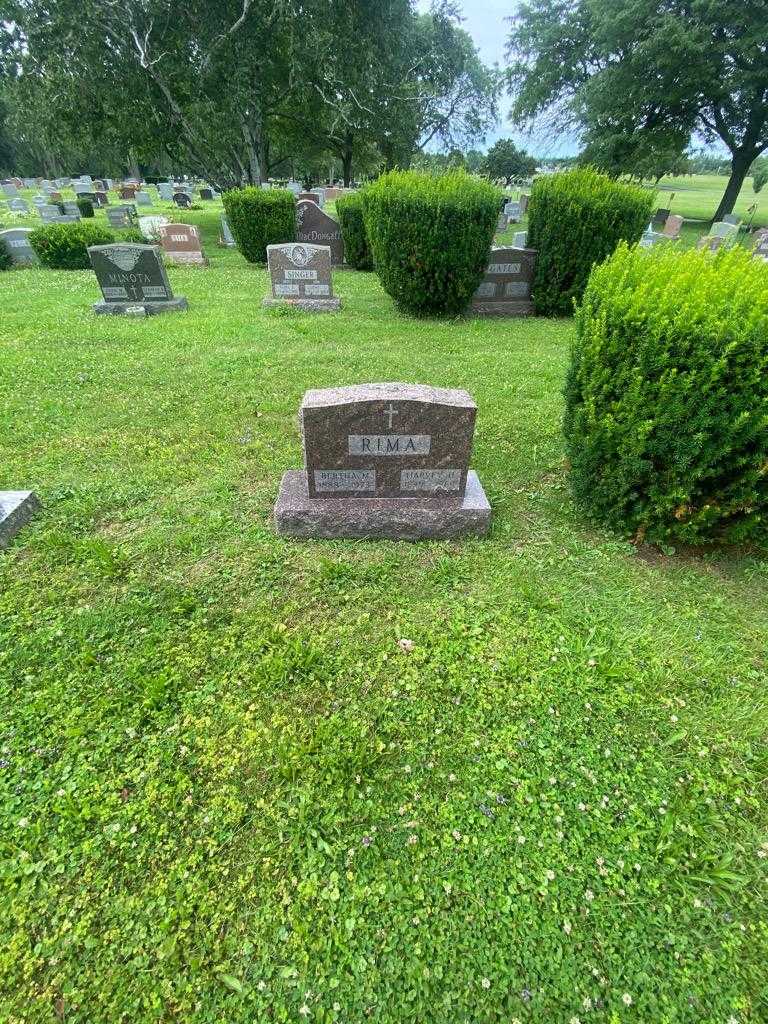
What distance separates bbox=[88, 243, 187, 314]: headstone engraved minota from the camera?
8.66 m

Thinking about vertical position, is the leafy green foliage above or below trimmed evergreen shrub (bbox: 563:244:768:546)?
above

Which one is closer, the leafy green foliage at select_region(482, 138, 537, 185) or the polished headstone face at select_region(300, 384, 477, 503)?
the polished headstone face at select_region(300, 384, 477, 503)

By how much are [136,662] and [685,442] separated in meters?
3.58

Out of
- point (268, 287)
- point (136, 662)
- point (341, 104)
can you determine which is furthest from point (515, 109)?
point (136, 662)

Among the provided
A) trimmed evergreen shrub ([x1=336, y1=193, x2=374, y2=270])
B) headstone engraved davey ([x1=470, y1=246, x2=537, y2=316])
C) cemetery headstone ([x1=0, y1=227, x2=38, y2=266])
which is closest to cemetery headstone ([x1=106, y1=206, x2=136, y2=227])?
cemetery headstone ([x1=0, y1=227, x2=38, y2=266])

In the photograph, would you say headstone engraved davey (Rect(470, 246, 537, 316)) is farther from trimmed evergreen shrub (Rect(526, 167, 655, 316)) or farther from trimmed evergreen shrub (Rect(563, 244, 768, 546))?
trimmed evergreen shrub (Rect(563, 244, 768, 546))

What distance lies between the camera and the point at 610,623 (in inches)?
120

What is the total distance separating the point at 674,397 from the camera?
9.96 ft

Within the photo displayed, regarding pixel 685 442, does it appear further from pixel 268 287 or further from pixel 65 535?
pixel 268 287

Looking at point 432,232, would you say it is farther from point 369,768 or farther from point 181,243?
point 181,243

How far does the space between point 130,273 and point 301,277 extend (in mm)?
3127

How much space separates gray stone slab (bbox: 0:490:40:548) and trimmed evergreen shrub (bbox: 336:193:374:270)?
11.1 m

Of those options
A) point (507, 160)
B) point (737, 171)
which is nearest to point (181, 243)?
point (737, 171)

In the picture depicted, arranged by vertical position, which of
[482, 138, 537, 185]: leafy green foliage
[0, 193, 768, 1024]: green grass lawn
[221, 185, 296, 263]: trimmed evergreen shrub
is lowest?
[0, 193, 768, 1024]: green grass lawn
